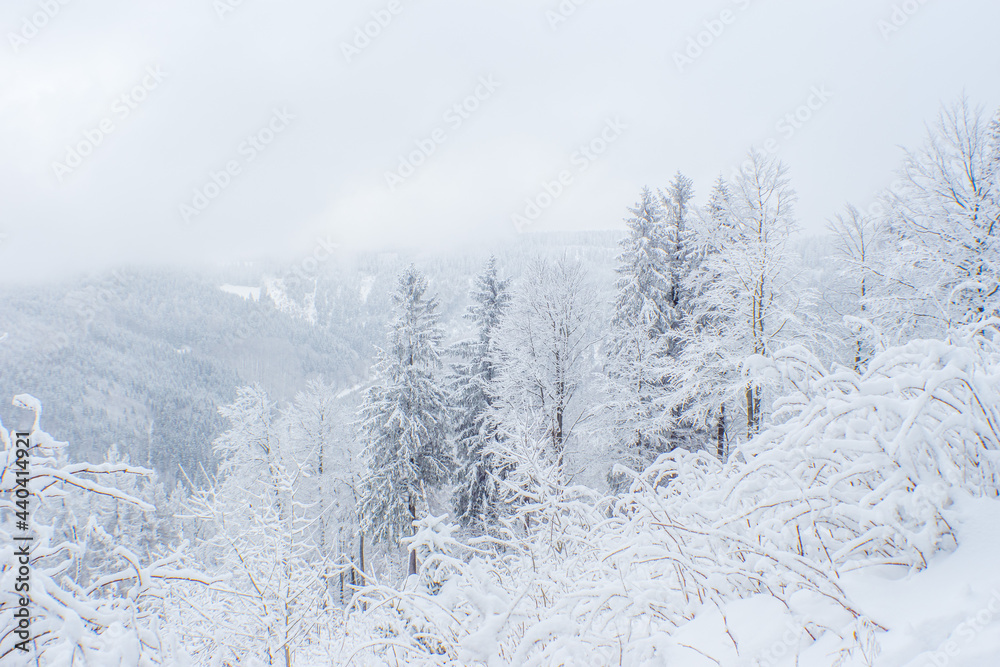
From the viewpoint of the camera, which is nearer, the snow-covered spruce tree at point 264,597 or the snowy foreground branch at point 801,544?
the snowy foreground branch at point 801,544

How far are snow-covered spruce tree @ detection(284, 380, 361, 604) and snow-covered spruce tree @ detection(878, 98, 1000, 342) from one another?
59.8 feet

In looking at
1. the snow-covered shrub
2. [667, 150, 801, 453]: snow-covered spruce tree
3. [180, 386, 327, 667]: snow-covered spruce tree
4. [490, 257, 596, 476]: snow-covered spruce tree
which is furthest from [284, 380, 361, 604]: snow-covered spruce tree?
the snow-covered shrub

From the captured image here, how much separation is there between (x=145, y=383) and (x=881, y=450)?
129628 millimetres

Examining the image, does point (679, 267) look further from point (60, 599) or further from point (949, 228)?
point (60, 599)

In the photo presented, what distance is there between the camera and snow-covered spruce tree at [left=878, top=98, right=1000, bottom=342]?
28.5ft

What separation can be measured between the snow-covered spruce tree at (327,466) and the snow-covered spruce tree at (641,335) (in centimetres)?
1136

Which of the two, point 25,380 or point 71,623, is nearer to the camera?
point 71,623

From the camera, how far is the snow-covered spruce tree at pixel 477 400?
1480 centimetres

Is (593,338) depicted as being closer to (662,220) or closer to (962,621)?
(662,220)

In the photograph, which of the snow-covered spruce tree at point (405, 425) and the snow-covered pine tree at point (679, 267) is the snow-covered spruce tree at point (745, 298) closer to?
the snow-covered pine tree at point (679, 267)

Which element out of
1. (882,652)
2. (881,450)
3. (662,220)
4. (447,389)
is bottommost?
(447,389)

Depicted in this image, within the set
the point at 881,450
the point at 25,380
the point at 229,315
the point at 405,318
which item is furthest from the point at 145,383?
the point at 881,450

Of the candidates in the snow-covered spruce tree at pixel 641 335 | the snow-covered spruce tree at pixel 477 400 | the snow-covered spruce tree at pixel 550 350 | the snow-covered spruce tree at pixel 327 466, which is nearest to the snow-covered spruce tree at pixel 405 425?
the snow-covered spruce tree at pixel 477 400

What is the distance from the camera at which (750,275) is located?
1027 centimetres
